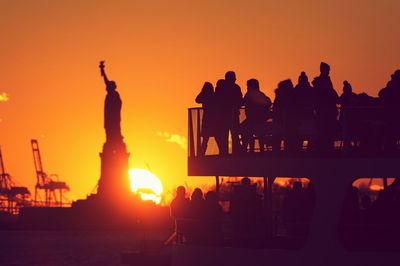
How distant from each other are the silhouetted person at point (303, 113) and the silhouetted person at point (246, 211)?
1156mm

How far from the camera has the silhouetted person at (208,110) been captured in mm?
18766

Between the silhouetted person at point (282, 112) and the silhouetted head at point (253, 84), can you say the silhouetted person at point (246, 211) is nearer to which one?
the silhouetted person at point (282, 112)

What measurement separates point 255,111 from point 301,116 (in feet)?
2.85

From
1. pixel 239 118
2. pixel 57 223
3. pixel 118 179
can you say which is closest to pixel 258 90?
pixel 239 118

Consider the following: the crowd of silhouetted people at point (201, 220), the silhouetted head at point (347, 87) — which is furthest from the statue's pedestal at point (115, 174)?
the silhouetted head at point (347, 87)

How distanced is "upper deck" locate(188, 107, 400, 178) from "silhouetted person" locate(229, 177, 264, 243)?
343 millimetres

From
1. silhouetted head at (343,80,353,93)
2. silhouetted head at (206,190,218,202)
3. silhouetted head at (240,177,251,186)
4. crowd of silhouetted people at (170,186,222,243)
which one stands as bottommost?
crowd of silhouetted people at (170,186,222,243)

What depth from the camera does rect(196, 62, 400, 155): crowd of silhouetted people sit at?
1784 cm

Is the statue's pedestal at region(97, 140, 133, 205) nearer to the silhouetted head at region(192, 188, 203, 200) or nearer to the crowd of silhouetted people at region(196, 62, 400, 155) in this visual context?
the silhouetted head at region(192, 188, 203, 200)

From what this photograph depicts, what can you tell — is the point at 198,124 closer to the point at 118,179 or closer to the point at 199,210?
the point at 199,210

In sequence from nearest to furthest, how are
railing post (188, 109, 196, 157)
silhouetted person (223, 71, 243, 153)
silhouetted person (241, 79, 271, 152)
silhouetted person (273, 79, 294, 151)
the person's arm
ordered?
silhouetted person (273, 79, 294, 151) < silhouetted person (241, 79, 271, 152) < silhouetted person (223, 71, 243, 153) < railing post (188, 109, 196, 157) < the person's arm

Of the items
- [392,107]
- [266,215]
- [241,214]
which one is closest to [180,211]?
[241,214]

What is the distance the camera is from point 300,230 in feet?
60.7

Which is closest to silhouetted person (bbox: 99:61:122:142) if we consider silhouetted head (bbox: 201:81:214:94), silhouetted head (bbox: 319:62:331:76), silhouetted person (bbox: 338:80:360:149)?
silhouetted head (bbox: 201:81:214:94)
